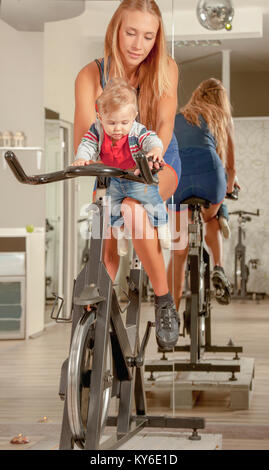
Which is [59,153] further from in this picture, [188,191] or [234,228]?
[234,228]

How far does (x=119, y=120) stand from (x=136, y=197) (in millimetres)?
305

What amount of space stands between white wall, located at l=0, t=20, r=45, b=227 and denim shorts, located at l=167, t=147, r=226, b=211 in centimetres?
71

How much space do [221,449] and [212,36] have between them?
179 centimetres

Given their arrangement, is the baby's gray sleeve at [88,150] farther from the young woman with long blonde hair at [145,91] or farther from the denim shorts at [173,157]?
the denim shorts at [173,157]

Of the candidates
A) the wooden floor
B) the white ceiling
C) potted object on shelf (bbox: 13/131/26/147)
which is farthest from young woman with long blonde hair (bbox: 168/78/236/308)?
potted object on shelf (bbox: 13/131/26/147)

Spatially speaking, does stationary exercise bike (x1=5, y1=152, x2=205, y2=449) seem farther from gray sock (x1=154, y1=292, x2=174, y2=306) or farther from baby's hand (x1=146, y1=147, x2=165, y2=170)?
gray sock (x1=154, y1=292, x2=174, y2=306)

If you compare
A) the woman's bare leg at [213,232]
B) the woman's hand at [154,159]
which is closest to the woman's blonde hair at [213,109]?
the woman's bare leg at [213,232]

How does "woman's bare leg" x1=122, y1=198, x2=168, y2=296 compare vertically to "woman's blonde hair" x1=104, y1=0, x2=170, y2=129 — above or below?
below

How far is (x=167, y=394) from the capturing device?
3.81m

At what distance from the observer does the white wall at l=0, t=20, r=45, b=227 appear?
12.2 ft

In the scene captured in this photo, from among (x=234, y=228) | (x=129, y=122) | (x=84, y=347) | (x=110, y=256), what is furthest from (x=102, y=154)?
(x=234, y=228)

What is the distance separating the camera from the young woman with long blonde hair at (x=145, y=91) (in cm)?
292

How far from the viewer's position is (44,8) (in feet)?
11.9

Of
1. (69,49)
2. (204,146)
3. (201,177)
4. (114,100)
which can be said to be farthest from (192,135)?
(114,100)
